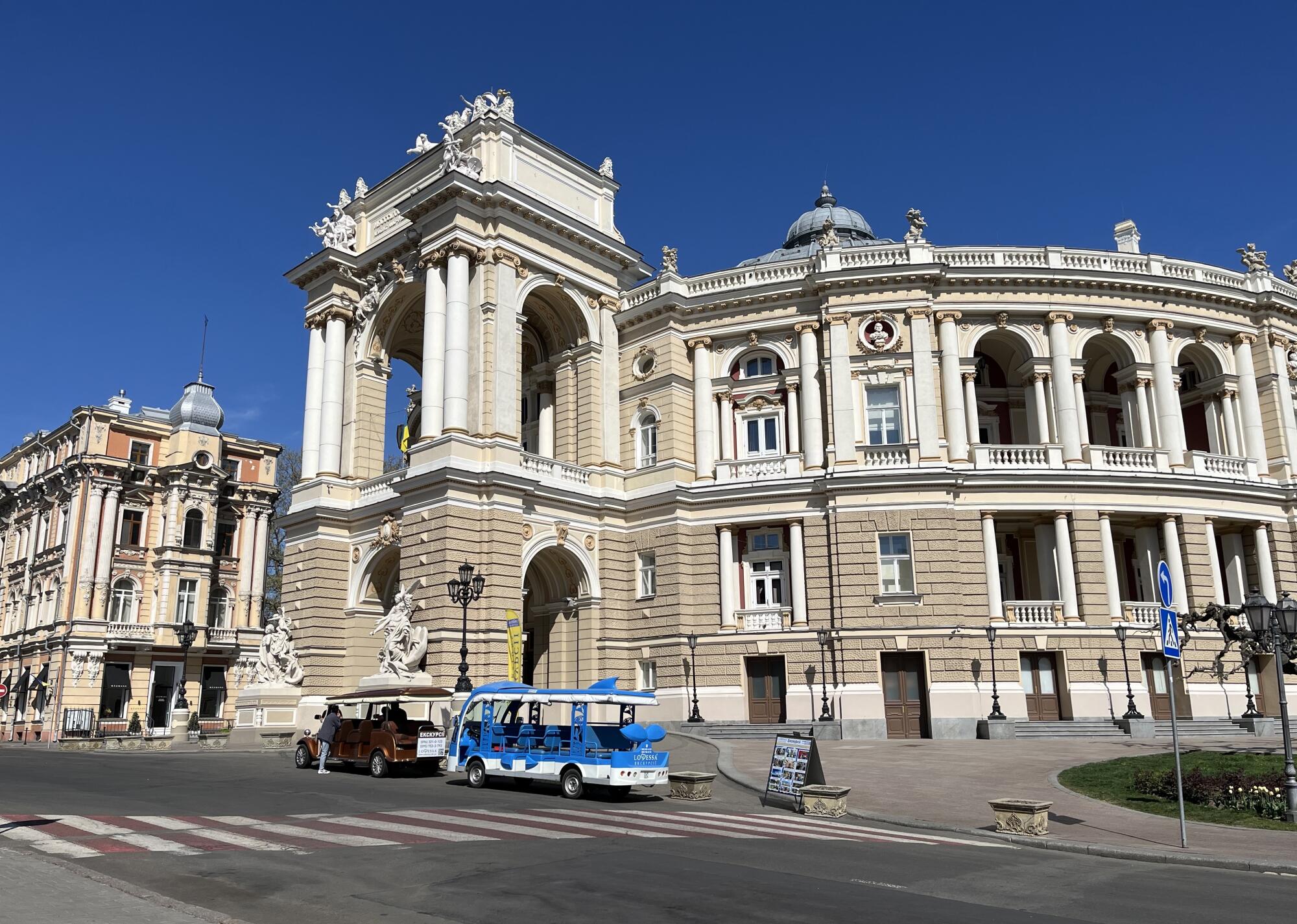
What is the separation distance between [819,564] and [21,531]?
57.5 meters

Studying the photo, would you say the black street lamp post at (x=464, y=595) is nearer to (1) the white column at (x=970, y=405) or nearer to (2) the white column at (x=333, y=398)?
(2) the white column at (x=333, y=398)

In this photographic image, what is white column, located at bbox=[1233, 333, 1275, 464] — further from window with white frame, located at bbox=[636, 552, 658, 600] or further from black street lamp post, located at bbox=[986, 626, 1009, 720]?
window with white frame, located at bbox=[636, 552, 658, 600]

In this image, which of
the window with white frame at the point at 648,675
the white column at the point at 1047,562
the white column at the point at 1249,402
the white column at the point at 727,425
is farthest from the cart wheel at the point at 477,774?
the white column at the point at 1249,402

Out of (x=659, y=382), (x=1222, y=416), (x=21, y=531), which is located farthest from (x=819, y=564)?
(x=21, y=531)

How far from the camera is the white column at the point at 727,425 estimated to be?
128 feet

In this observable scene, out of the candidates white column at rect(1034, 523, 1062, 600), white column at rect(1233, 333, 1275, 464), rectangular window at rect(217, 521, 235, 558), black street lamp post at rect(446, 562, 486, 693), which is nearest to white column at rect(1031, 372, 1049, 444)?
white column at rect(1034, 523, 1062, 600)

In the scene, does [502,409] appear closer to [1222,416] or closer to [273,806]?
[273,806]

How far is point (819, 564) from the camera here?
3562cm

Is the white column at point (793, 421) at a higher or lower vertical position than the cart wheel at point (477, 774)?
higher

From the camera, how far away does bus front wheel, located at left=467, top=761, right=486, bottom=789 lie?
2134 centimetres

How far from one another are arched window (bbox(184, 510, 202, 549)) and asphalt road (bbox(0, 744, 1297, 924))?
49.9 metres

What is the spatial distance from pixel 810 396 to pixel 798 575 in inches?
262

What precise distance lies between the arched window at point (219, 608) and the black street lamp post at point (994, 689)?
48.3 meters

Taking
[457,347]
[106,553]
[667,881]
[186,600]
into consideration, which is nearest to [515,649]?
[457,347]
